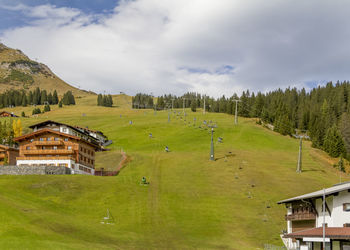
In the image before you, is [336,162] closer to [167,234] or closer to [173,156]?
[173,156]

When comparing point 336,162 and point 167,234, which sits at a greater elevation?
point 336,162

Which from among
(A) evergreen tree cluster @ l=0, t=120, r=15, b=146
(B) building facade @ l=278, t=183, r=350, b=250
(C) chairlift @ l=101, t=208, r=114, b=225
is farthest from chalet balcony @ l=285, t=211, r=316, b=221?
(A) evergreen tree cluster @ l=0, t=120, r=15, b=146

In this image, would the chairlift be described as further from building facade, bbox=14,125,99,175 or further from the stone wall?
building facade, bbox=14,125,99,175

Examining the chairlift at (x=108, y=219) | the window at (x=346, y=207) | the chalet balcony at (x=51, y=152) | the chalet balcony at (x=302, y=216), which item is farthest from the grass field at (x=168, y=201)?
the chalet balcony at (x=51, y=152)

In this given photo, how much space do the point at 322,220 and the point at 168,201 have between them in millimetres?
34976

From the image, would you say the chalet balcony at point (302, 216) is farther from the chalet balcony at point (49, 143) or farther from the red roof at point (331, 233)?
the chalet balcony at point (49, 143)

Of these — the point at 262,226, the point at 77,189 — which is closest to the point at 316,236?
the point at 262,226

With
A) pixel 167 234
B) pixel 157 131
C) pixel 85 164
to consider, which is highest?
pixel 157 131

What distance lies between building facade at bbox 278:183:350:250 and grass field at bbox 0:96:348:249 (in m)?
6.07

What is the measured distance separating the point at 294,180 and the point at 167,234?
46.5m

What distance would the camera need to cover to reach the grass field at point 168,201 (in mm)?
52688

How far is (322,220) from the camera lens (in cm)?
4784

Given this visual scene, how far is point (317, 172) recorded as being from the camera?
107875 mm

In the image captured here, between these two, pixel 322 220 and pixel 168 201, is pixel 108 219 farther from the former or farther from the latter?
pixel 322 220
